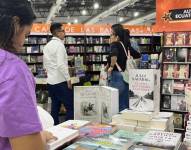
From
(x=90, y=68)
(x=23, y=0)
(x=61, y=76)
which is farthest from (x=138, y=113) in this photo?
(x=90, y=68)

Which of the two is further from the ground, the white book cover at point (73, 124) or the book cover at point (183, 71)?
the book cover at point (183, 71)

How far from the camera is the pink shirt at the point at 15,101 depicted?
0.85 m

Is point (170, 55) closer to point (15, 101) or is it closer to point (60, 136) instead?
point (60, 136)

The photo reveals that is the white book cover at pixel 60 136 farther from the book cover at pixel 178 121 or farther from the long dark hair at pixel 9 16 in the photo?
the book cover at pixel 178 121

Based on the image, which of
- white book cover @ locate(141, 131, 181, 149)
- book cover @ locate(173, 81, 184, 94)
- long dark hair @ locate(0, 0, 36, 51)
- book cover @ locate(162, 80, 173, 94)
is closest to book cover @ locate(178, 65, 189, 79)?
book cover @ locate(173, 81, 184, 94)

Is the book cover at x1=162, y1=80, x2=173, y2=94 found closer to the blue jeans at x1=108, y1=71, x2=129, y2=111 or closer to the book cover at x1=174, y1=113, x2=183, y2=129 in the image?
the book cover at x1=174, y1=113, x2=183, y2=129

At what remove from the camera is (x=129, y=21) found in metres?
22.8

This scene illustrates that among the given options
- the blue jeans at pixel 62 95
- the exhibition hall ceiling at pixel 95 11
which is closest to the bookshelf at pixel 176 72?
the blue jeans at pixel 62 95

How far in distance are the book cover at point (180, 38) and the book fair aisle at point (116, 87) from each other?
0.06 ft

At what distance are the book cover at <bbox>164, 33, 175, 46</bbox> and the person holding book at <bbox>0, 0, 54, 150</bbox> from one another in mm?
5084

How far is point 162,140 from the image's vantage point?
1741 mm

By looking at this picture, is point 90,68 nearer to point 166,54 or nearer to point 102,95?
point 166,54

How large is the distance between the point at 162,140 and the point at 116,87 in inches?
103

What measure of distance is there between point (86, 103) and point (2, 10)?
165 cm
